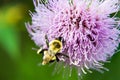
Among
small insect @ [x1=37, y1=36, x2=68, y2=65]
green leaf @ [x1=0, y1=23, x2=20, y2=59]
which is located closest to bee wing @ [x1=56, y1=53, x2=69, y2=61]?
small insect @ [x1=37, y1=36, x2=68, y2=65]

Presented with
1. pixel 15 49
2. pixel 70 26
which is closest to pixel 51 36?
pixel 70 26

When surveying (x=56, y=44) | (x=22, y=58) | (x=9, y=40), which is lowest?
(x=22, y=58)

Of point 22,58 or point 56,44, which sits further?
point 22,58

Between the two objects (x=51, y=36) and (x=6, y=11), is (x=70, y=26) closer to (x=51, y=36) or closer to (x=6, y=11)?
(x=51, y=36)

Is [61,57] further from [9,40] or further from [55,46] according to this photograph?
[9,40]

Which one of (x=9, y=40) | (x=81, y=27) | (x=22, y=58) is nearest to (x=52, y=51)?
(x=81, y=27)

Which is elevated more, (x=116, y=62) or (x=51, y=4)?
(x=51, y=4)
